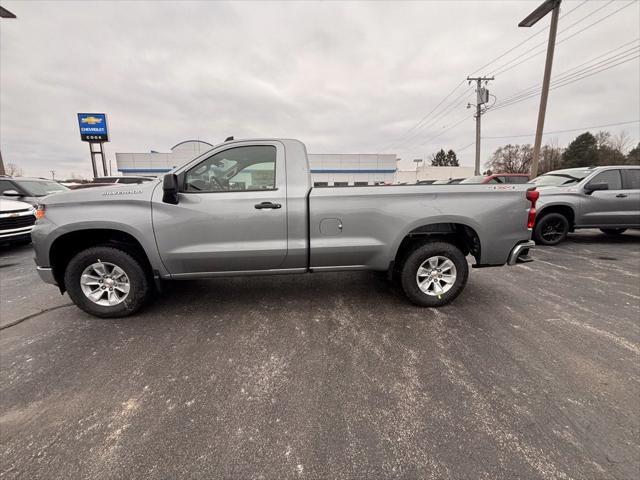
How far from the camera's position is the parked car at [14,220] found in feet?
20.1

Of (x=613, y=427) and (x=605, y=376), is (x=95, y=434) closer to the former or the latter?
(x=613, y=427)

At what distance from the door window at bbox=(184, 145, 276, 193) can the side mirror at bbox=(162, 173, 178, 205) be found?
163 millimetres

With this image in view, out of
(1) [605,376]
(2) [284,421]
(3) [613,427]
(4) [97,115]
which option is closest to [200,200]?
(2) [284,421]

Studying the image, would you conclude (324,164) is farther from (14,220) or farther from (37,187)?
(14,220)

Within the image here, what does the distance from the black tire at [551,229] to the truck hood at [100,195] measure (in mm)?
7933

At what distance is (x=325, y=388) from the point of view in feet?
6.94

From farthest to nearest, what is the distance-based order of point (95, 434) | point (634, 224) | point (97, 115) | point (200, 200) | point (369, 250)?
point (97, 115) → point (634, 224) → point (369, 250) → point (200, 200) → point (95, 434)

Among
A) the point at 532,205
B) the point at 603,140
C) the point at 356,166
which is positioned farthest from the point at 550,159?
the point at 532,205

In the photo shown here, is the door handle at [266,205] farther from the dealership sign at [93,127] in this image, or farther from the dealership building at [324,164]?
the dealership building at [324,164]

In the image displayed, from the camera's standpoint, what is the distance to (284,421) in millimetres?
1833

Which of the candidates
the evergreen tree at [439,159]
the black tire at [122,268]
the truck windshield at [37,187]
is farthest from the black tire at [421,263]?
the evergreen tree at [439,159]

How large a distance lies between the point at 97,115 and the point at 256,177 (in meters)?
30.6

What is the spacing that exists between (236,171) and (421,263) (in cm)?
242

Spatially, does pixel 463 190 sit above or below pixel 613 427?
above
